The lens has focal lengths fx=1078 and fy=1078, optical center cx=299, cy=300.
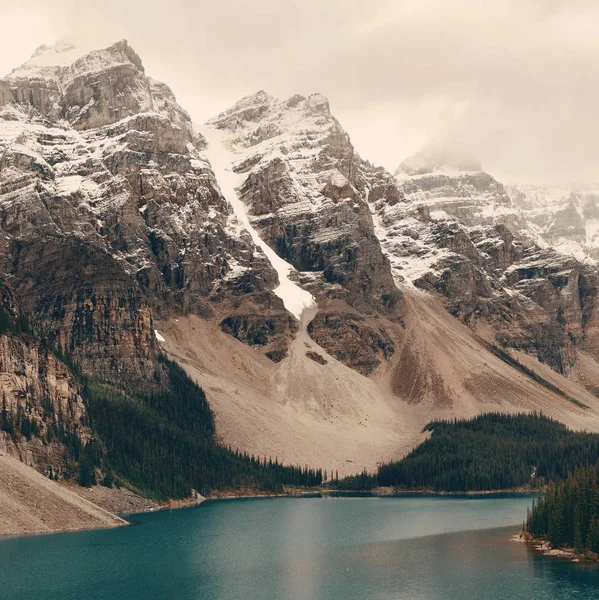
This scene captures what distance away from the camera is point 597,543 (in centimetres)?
14012

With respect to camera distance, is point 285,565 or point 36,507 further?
point 36,507

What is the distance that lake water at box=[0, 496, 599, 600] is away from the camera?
12319 centimetres

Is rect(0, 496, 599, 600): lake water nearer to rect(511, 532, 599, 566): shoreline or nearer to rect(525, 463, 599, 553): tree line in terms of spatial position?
rect(511, 532, 599, 566): shoreline

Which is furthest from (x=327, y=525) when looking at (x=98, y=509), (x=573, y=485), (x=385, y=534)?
(x=573, y=485)

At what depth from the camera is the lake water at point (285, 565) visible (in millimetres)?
123188

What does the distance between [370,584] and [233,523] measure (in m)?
64.7

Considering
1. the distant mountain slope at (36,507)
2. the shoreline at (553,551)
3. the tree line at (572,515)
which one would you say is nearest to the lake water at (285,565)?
the shoreline at (553,551)

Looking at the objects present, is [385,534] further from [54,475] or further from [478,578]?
[54,475]

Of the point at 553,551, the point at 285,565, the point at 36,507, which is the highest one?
the point at 36,507

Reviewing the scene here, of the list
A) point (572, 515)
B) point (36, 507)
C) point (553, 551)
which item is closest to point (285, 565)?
point (553, 551)

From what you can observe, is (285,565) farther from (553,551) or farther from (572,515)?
(572,515)

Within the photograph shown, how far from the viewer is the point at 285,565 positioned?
142 metres

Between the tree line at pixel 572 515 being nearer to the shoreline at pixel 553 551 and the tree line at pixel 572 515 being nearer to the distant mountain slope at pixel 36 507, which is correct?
→ the shoreline at pixel 553 551

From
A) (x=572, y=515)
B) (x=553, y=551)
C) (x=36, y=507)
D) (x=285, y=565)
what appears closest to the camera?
(x=285, y=565)
